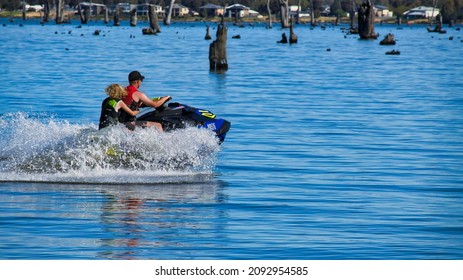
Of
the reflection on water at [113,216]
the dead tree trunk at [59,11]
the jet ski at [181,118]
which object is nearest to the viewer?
the reflection on water at [113,216]

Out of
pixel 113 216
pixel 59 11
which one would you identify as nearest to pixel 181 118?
pixel 113 216

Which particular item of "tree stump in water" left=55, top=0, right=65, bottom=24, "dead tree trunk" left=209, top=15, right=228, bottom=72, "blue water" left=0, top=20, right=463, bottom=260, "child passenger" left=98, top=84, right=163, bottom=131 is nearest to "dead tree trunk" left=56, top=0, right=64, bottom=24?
"tree stump in water" left=55, top=0, right=65, bottom=24

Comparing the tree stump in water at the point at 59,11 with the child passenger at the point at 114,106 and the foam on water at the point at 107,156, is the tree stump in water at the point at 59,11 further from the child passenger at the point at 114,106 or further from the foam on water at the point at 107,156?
the child passenger at the point at 114,106

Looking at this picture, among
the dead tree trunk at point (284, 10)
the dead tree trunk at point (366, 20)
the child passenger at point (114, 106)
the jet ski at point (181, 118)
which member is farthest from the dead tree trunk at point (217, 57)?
the dead tree trunk at point (284, 10)

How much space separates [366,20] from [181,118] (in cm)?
9096

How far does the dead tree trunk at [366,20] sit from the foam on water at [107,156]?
82.0 m

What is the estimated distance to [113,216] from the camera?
14.5 meters

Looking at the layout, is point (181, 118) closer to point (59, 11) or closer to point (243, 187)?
point (243, 187)

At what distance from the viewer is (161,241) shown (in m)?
13.0

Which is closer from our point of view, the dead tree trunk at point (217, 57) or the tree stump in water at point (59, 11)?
the dead tree trunk at point (217, 57)

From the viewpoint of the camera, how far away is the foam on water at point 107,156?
1769 centimetres

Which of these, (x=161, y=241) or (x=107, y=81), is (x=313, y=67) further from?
(x=161, y=241)

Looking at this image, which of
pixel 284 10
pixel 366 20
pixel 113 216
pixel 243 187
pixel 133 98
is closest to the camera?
pixel 113 216

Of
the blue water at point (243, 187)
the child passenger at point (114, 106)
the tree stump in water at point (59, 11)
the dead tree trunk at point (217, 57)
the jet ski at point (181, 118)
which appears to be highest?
the child passenger at point (114, 106)
